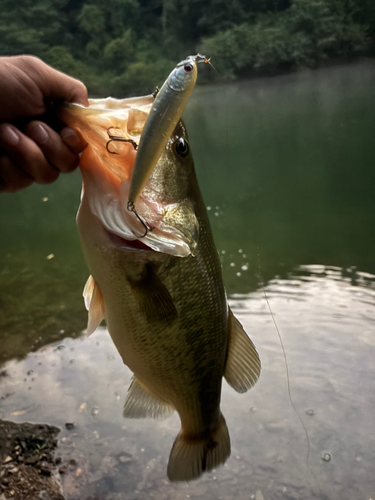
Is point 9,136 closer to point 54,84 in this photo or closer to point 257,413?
point 54,84

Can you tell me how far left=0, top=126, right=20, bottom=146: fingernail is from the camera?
34.3 inches

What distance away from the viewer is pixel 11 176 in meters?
0.99

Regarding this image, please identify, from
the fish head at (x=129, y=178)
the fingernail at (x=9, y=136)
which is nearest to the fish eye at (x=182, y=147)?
the fish head at (x=129, y=178)

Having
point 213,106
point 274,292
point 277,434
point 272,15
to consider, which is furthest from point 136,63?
point 277,434

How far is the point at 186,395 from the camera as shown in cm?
114

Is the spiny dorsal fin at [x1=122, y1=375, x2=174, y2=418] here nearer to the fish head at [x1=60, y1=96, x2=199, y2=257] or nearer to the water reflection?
the fish head at [x1=60, y1=96, x2=199, y2=257]

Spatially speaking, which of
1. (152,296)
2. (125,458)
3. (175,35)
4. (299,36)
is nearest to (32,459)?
(125,458)

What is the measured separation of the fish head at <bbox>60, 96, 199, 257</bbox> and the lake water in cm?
149

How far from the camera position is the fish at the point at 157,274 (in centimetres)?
82

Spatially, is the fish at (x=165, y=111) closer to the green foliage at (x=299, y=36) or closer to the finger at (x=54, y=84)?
Result: the finger at (x=54, y=84)

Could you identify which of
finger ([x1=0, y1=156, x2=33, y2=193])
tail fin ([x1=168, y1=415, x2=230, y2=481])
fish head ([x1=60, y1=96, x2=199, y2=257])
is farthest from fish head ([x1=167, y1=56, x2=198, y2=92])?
tail fin ([x1=168, y1=415, x2=230, y2=481])

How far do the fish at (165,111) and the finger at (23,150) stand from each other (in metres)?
0.34

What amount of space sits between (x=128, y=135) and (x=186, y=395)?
0.72m

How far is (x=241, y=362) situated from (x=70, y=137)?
0.74 m
